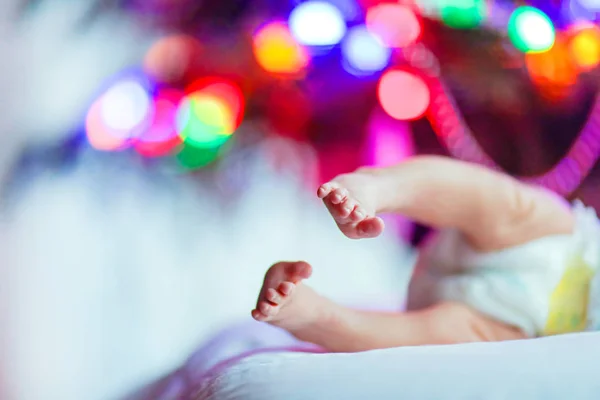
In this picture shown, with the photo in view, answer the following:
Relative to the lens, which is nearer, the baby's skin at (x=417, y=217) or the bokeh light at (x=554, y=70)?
the baby's skin at (x=417, y=217)

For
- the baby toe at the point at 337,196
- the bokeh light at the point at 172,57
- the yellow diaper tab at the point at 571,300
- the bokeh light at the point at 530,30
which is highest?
the baby toe at the point at 337,196

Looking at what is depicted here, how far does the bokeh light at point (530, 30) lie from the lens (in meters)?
1.69

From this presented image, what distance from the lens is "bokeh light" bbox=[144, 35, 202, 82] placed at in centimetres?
141

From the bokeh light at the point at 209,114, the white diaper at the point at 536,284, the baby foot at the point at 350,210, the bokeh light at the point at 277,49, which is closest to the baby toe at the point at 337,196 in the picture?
the baby foot at the point at 350,210

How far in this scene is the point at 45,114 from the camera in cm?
85

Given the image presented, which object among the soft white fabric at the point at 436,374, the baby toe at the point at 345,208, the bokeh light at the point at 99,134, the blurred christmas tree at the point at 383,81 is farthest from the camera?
the blurred christmas tree at the point at 383,81

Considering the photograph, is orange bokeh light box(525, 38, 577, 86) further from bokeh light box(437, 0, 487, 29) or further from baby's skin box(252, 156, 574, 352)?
baby's skin box(252, 156, 574, 352)

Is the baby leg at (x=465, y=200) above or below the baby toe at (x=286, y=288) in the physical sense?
below

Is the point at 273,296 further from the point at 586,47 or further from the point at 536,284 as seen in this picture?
the point at 586,47

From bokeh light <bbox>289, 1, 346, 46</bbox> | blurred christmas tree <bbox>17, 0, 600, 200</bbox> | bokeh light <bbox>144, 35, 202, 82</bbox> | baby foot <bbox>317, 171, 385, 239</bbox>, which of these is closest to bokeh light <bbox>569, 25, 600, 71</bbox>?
blurred christmas tree <bbox>17, 0, 600, 200</bbox>

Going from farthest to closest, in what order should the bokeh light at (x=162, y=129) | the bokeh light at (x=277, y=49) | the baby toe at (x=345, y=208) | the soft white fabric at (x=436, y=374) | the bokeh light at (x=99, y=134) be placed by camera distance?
1. the bokeh light at (x=277, y=49)
2. the bokeh light at (x=162, y=129)
3. the bokeh light at (x=99, y=134)
4. the baby toe at (x=345, y=208)
5. the soft white fabric at (x=436, y=374)

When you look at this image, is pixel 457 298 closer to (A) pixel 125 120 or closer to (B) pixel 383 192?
(B) pixel 383 192

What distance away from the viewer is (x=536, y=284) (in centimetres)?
87

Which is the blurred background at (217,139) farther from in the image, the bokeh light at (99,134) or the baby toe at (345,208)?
the baby toe at (345,208)
